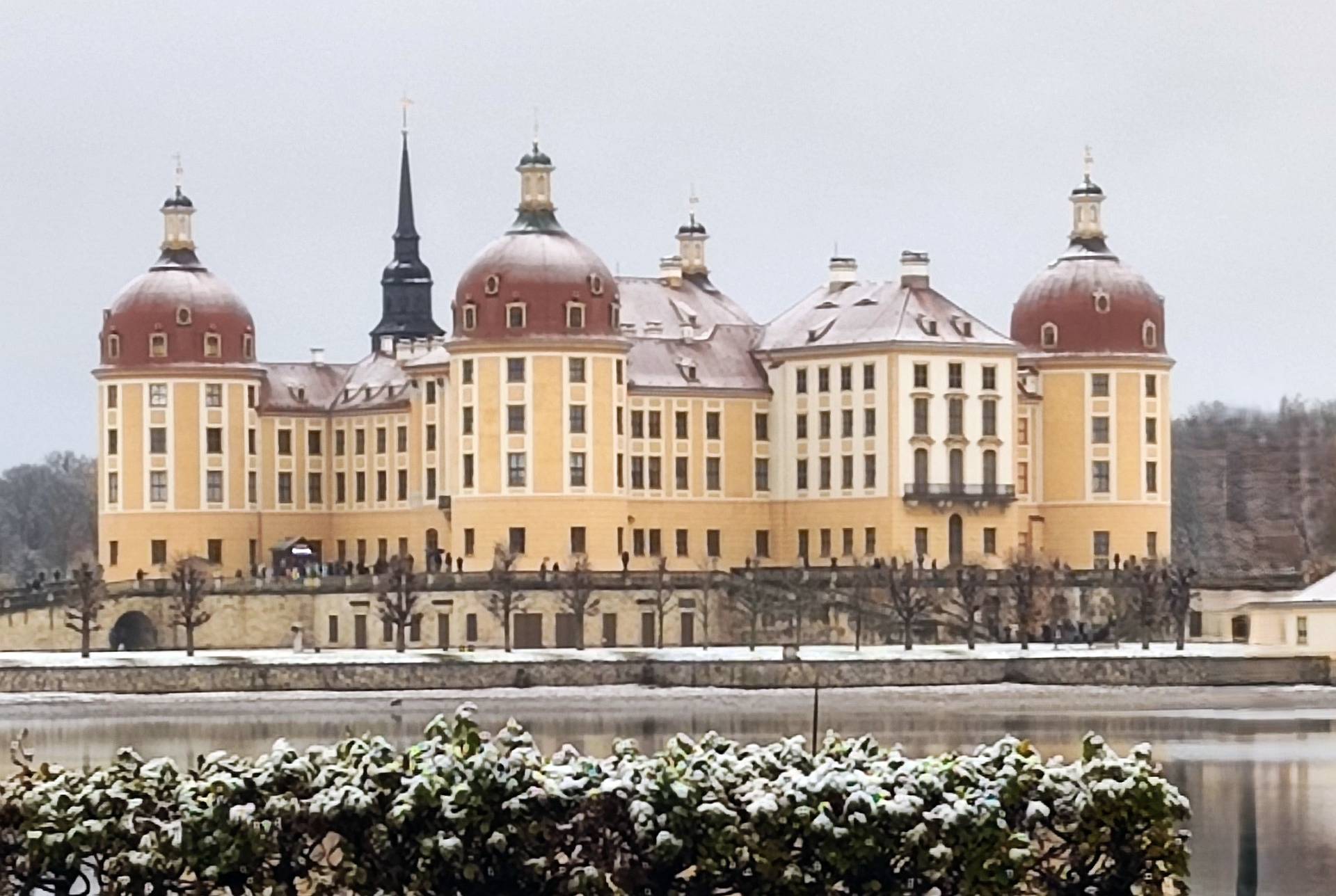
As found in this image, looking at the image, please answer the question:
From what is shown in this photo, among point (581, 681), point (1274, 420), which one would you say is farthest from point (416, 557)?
point (1274, 420)

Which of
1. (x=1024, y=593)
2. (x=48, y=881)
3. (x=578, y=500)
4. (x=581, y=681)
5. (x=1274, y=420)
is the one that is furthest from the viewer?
(x=1274, y=420)

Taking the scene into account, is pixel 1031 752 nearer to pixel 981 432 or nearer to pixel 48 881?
pixel 48 881

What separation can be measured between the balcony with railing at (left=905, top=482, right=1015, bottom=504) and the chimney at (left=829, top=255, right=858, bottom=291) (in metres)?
8.45

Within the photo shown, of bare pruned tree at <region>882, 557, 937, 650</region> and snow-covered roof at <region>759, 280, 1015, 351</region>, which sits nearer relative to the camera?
bare pruned tree at <region>882, 557, 937, 650</region>

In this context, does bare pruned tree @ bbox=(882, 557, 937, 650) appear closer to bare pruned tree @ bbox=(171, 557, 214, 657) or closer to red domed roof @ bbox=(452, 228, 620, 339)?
red domed roof @ bbox=(452, 228, 620, 339)

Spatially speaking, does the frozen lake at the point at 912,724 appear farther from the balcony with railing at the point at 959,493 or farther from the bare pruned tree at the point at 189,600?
the balcony with railing at the point at 959,493

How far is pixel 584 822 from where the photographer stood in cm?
3241

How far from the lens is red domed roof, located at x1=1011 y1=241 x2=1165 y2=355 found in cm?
11200

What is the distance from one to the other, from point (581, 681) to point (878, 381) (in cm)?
2454

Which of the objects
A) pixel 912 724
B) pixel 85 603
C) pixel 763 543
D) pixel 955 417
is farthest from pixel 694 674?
pixel 763 543

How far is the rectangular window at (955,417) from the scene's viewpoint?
107875 mm

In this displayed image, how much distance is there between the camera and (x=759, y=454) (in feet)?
364

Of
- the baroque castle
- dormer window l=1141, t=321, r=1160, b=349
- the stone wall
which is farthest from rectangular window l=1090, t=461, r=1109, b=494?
the stone wall

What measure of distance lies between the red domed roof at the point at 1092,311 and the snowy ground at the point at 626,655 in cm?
1979
